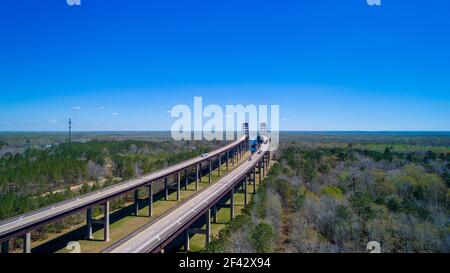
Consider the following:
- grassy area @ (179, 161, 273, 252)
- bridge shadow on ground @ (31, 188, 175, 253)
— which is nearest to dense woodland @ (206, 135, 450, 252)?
grassy area @ (179, 161, 273, 252)

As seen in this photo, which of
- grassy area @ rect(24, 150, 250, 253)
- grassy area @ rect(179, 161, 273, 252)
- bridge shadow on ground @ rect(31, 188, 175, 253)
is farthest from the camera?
grassy area @ rect(179, 161, 273, 252)

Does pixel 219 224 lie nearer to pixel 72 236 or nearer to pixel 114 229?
pixel 114 229

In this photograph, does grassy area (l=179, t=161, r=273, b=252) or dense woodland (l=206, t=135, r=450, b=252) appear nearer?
dense woodland (l=206, t=135, r=450, b=252)

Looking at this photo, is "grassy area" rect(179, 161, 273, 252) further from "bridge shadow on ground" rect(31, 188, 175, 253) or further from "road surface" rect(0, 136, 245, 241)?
"road surface" rect(0, 136, 245, 241)

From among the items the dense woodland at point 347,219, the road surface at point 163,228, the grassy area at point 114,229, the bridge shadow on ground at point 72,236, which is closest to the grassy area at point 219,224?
the grassy area at point 114,229

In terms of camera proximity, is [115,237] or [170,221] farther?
[115,237]

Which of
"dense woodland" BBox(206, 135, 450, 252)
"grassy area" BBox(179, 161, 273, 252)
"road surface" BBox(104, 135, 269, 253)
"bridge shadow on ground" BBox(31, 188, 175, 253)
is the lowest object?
"grassy area" BBox(179, 161, 273, 252)

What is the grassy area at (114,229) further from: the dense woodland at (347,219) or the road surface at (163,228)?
the dense woodland at (347,219)

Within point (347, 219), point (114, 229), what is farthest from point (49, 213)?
point (347, 219)

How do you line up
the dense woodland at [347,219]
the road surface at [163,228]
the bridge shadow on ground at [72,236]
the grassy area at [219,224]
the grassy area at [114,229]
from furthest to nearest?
the grassy area at [219,224], the grassy area at [114,229], the bridge shadow on ground at [72,236], the dense woodland at [347,219], the road surface at [163,228]
